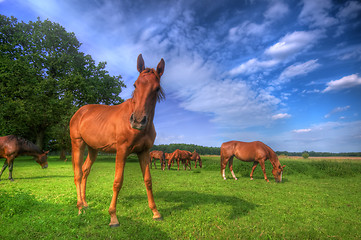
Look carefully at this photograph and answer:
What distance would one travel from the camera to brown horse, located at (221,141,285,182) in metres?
11.7

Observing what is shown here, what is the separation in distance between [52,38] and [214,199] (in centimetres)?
3100

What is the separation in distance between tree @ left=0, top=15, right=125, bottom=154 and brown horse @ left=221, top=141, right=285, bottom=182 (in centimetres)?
2074

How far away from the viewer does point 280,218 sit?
180 inches

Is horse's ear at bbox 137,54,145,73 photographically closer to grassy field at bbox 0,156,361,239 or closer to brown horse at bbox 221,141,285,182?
grassy field at bbox 0,156,361,239

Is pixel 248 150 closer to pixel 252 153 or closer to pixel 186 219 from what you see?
pixel 252 153

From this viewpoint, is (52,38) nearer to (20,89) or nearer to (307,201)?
(20,89)

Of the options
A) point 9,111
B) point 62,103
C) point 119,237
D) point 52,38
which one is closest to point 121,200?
point 119,237

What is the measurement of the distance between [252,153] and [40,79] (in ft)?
93.9

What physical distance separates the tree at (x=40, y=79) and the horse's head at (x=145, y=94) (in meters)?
23.2

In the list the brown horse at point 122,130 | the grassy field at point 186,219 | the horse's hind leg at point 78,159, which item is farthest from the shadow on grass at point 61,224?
the horse's hind leg at point 78,159

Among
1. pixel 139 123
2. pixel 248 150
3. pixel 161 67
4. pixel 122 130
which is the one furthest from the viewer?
pixel 248 150

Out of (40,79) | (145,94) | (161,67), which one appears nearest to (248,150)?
(161,67)

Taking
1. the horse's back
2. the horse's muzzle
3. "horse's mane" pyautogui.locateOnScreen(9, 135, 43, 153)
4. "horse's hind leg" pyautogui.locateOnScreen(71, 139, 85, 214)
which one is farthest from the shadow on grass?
the horse's back

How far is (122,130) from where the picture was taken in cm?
404
